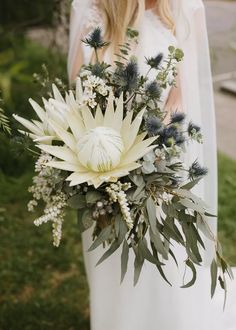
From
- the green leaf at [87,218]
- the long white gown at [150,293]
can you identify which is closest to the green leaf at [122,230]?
the green leaf at [87,218]

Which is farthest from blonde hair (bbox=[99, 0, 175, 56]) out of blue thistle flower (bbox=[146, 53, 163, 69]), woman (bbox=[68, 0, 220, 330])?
blue thistle flower (bbox=[146, 53, 163, 69])

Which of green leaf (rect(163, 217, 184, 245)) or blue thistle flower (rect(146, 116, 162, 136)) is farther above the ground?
blue thistle flower (rect(146, 116, 162, 136))

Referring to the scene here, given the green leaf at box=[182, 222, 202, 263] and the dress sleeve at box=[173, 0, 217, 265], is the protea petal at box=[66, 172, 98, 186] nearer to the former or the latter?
the green leaf at box=[182, 222, 202, 263]

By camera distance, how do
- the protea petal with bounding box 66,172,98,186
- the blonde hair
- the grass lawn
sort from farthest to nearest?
the grass lawn → the blonde hair → the protea petal with bounding box 66,172,98,186

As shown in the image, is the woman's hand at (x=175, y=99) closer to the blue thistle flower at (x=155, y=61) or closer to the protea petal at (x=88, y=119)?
the blue thistle flower at (x=155, y=61)

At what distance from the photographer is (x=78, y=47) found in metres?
2.68

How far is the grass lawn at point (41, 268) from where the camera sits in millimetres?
3443

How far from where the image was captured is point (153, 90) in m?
1.89

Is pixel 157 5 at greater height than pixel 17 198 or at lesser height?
greater

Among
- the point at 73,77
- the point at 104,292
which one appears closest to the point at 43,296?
the point at 104,292

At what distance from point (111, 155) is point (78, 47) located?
1.07 metres

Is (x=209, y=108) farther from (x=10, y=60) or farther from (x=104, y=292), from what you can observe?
(x=10, y=60)

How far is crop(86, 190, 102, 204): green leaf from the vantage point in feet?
5.95

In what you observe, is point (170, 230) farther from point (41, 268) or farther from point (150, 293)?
point (41, 268)
